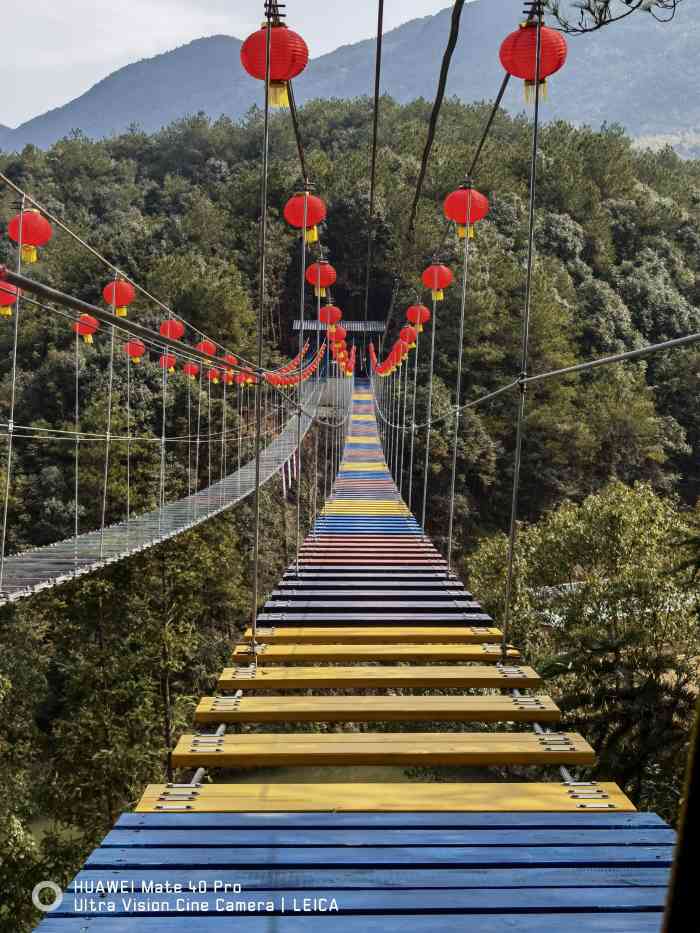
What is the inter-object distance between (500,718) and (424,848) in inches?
20.6

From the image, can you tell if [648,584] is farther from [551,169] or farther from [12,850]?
[551,169]

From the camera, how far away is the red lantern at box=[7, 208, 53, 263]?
4.04 metres

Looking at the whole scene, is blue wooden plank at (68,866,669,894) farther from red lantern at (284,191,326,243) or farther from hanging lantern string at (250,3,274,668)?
red lantern at (284,191,326,243)

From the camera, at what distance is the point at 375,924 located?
0.86 metres

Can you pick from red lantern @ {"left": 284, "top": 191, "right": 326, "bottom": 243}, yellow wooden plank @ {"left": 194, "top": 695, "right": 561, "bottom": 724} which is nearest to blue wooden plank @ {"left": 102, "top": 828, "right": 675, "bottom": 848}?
yellow wooden plank @ {"left": 194, "top": 695, "right": 561, "bottom": 724}

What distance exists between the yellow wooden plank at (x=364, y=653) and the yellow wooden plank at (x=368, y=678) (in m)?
0.08

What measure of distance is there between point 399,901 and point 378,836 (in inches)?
5.6

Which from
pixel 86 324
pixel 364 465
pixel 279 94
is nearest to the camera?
pixel 279 94

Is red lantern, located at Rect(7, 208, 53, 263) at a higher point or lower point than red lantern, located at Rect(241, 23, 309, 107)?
lower

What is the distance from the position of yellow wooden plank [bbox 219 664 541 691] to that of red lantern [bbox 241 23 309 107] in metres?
1.79

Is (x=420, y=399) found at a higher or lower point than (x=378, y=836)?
higher

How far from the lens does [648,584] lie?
5219 mm

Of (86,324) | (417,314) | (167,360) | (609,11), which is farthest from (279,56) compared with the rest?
(167,360)

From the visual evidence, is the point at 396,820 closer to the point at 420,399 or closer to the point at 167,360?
the point at 167,360
